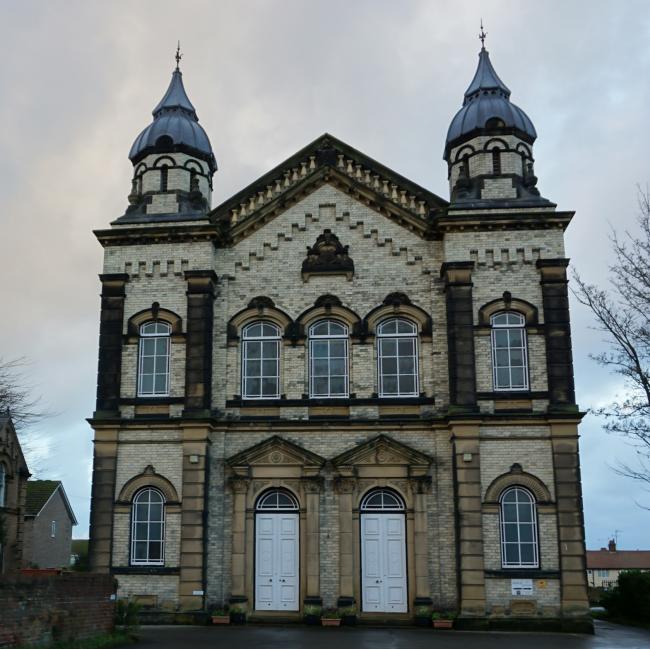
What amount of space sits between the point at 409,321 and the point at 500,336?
238 cm

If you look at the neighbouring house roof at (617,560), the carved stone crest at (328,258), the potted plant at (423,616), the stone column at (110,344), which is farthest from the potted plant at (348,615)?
the neighbouring house roof at (617,560)

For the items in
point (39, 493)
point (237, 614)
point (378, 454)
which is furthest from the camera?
point (39, 493)

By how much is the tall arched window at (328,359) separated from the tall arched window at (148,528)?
15.7ft

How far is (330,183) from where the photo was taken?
1016 inches

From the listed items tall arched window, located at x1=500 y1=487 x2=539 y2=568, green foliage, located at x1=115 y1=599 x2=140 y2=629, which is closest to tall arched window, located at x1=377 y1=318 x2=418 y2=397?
tall arched window, located at x1=500 y1=487 x2=539 y2=568

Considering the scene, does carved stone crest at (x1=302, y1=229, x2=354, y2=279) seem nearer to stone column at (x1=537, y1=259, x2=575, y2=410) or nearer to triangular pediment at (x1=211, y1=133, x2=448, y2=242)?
triangular pediment at (x1=211, y1=133, x2=448, y2=242)

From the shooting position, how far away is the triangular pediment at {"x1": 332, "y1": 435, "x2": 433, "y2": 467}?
23.2m

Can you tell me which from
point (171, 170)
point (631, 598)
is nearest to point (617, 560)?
point (631, 598)

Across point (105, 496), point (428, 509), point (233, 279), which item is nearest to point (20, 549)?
point (105, 496)

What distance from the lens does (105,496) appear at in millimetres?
23547

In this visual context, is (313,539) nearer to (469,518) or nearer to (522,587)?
(469,518)

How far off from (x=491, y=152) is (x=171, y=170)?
9013mm

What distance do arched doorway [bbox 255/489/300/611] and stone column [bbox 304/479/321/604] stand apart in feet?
1.42

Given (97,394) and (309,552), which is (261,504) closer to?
(309,552)
